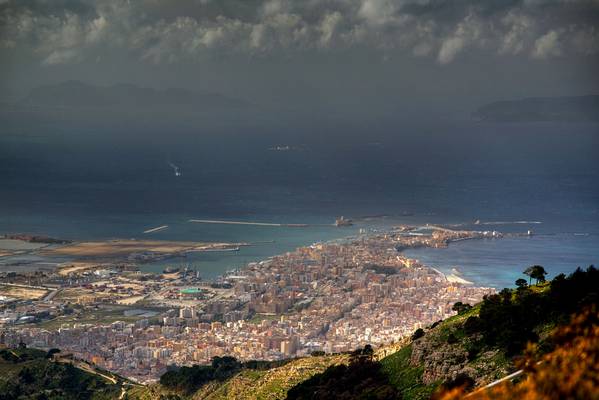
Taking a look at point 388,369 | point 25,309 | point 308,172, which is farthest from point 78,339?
point 308,172

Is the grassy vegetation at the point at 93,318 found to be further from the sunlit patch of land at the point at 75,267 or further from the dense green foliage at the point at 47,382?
the dense green foliage at the point at 47,382

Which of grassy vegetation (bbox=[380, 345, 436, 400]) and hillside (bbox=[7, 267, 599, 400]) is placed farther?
grassy vegetation (bbox=[380, 345, 436, 400])

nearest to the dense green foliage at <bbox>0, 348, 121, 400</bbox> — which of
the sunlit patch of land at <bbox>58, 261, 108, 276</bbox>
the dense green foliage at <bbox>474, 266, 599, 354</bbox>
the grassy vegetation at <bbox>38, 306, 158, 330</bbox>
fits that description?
the grassy vegetation at <bbox>38, 306, 158, 330</bbox>

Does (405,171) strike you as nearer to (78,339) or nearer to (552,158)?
(552,158)

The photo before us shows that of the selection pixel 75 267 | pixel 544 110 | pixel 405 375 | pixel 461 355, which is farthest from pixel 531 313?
pixel 544 110

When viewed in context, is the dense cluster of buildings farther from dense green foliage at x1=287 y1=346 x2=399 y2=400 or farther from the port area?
dense green foliage at x1=287 y1=346 x2=399 y2=400

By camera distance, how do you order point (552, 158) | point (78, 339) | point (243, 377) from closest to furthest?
1. point (243, 377)
2. point (78, 339)
3. point (552, 158)
